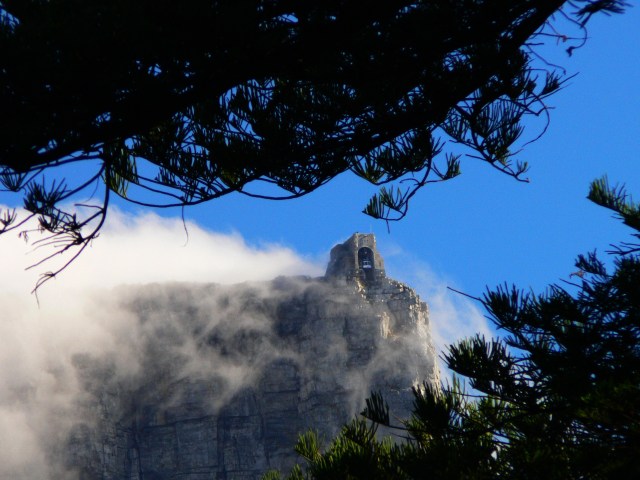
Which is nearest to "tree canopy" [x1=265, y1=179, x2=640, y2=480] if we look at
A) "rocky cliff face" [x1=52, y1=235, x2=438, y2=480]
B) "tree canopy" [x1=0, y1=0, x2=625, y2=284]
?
"tree canopy" [x1=0, y1=0, x2=625, y2=284]

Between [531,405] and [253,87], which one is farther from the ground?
[253,87]

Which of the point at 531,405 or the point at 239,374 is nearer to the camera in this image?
the point at 531,405

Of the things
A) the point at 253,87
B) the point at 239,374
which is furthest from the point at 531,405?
the point at 239,374

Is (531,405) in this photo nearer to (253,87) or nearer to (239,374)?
(253,87)

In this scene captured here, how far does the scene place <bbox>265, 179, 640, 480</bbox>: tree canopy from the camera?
4516 mm

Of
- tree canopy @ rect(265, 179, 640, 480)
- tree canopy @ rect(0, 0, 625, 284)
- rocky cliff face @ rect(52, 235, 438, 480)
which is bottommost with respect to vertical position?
tree canopy @ rect(265, 179, 640, 480)

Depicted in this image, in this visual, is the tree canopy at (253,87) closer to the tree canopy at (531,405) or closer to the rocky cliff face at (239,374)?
the tree canopy at (531,405)

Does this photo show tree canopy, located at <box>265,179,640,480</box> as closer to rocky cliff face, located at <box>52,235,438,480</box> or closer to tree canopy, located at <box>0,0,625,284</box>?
tree canopy, located at <box>0,0,625,284</box>

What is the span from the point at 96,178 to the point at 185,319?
7990 cm

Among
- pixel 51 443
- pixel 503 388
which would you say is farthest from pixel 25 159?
pixel 51 443

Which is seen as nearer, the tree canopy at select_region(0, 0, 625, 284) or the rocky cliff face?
the tree canopy at select_region(0, 0, 625, 284)

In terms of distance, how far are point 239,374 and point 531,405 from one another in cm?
7645

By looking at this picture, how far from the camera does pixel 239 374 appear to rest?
264 ft

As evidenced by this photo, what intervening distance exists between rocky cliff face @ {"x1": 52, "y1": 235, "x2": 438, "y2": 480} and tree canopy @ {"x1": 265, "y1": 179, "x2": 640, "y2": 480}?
65.0 m
